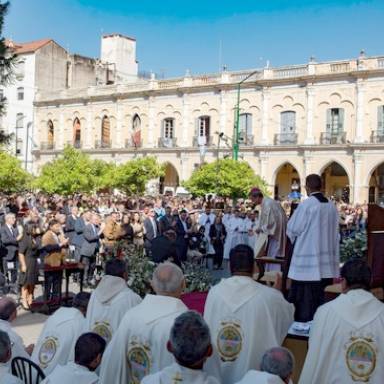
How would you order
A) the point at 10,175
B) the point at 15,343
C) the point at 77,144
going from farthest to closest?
the point at 77,144
the point at 10,175
the point at 15,343

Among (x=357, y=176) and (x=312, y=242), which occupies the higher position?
(x=357, y=176)

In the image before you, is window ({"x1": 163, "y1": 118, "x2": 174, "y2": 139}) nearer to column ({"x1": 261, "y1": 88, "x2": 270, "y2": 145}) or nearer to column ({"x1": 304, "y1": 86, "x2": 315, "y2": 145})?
column ({"x1": 261, "y1": 88, "x2": 270, "y2": 145})

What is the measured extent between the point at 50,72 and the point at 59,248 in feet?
159

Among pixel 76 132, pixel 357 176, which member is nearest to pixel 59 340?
pixel 357 176

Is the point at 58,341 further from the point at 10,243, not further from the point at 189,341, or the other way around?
the point at 10,243

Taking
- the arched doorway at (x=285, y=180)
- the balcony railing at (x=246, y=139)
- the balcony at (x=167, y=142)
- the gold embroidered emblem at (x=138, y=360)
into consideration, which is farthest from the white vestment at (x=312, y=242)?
the balcony at (x=167, y=142)

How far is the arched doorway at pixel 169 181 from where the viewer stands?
160 feet

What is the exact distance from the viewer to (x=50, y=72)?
5716 cm

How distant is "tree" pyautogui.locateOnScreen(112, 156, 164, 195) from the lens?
1531 inches

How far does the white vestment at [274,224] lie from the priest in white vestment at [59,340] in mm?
3559

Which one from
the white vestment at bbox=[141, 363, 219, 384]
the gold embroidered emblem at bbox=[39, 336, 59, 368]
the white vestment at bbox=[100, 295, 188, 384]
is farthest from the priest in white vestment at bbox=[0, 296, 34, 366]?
the white vestment at bbox=[141, 363, 219, 384]

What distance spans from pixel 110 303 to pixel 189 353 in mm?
2062

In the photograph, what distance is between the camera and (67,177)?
118 feet

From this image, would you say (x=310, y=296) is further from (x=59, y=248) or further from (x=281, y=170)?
(x=281, y=170)
